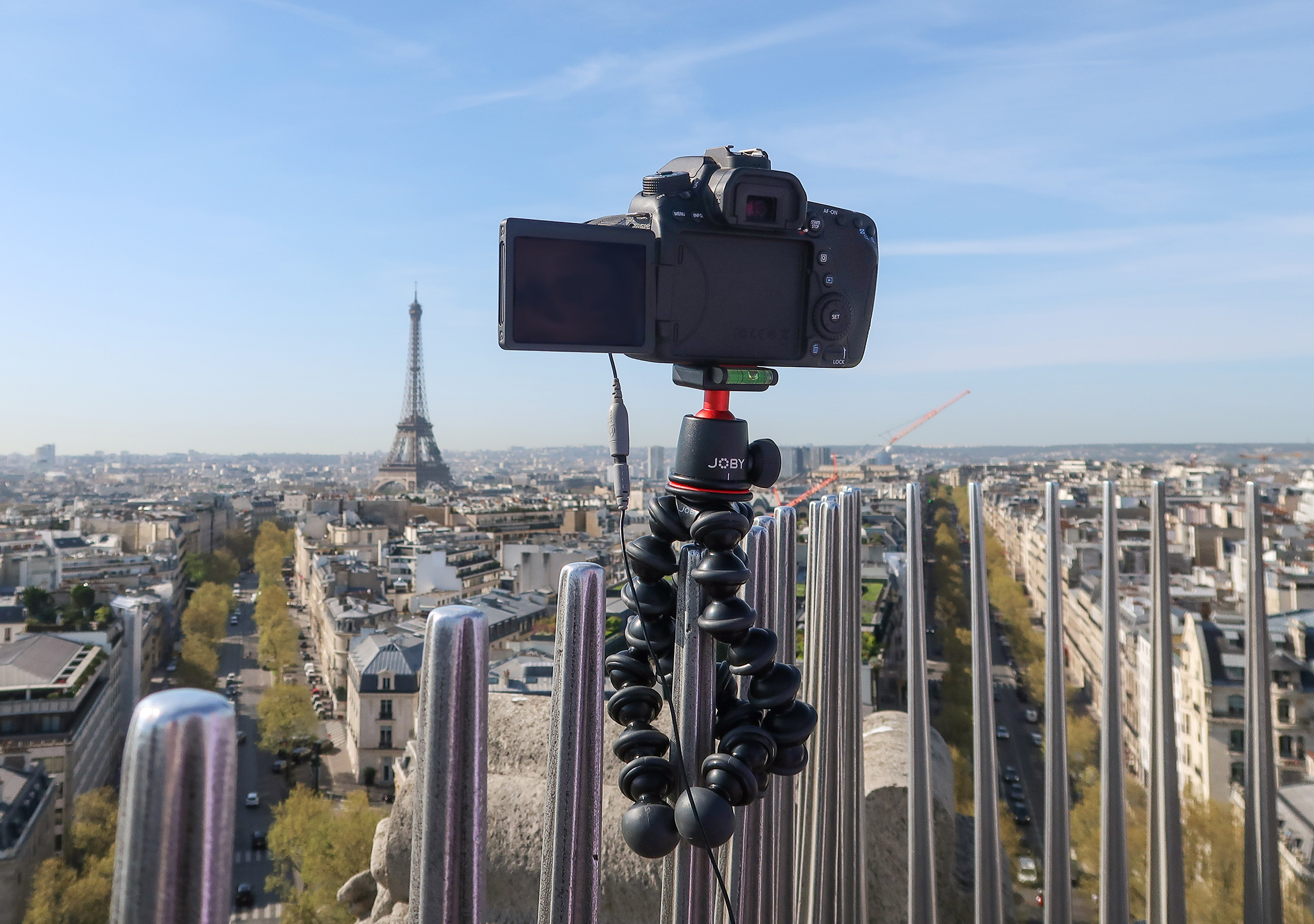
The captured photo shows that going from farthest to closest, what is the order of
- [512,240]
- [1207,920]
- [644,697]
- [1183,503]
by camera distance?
[1183,503]
[1207,920]
[644,697]
[512,240]

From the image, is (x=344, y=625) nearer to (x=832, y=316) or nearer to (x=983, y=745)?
(x=983, y=745)

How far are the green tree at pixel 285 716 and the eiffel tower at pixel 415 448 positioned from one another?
3803 centimetres

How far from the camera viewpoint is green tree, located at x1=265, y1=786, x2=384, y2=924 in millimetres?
9734

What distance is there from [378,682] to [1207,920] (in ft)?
39.1

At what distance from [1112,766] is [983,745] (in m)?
0.27

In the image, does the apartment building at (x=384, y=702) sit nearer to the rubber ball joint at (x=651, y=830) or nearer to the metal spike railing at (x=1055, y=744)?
the metal spike railing at (x=1055, y=744)

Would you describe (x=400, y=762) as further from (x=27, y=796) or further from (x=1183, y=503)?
(x=1183, y=503)

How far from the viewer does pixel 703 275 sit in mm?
1187

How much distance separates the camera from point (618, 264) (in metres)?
1.13

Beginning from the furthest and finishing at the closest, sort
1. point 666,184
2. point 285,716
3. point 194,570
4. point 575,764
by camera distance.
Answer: point 194,570 < point 285,716 < point 666,184 < point 575,764

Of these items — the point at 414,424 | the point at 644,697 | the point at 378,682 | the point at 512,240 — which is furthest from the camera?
the point at 414,424

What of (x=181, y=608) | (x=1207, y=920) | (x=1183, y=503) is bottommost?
(x=181, y=608)

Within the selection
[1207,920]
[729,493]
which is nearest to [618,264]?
[729,493]

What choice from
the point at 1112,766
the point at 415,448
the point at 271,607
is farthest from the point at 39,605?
the point at 415,448
